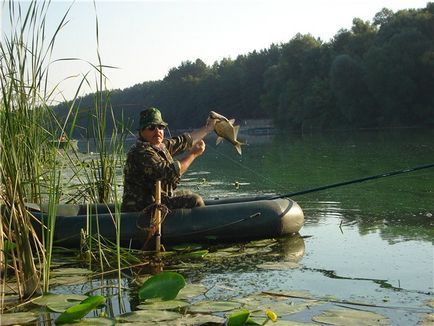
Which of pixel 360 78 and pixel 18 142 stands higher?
pixel 360 78

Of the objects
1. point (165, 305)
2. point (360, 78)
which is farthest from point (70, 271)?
point (360, 78)

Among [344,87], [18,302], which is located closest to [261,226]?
[18,302]

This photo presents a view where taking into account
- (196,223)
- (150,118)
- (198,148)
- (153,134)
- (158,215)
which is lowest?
(196,223)

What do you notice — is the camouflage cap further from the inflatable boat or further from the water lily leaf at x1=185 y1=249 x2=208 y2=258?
the water lily leaf at x1=185 y1=249 x2=208 y2=258

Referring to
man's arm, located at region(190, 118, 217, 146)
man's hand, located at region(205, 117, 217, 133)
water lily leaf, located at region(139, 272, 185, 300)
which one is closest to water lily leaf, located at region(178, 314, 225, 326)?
water lily leaf, located at region(139, 272, 185, 300)

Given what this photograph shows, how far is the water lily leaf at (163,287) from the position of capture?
11.9 ft

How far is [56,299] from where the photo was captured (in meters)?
3.64

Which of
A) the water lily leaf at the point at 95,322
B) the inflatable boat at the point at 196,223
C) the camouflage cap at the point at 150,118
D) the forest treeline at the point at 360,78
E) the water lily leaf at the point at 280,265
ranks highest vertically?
the forest treeline at the point at 360,78

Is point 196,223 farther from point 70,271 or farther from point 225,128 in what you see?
point 70,271

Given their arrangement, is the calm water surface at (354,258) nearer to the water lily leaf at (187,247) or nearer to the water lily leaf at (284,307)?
the water lily leaf at (284,307)

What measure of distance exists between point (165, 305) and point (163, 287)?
0.46 feet

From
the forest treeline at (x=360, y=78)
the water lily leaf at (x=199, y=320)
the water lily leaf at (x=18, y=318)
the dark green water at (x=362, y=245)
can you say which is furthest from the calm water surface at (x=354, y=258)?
the forest treeline at (x=360, y=78)

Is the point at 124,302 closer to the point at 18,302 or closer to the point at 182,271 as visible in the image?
the point at 18,302

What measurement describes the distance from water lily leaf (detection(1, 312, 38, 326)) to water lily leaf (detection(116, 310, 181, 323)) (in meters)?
0.45
